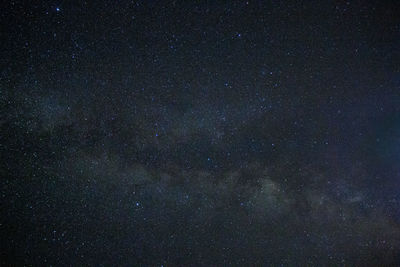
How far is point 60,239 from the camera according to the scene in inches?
116

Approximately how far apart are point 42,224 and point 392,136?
5.54m

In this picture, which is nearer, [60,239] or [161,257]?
[60,239]

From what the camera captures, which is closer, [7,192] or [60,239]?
[7,192]

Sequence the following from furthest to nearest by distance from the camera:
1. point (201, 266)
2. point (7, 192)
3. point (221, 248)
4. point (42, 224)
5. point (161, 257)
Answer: point (201, 266), point (161, 257), point (221, 248), point (42, 224), point (7, 192)

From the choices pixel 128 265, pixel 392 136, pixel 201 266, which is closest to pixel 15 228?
pixel 128 265

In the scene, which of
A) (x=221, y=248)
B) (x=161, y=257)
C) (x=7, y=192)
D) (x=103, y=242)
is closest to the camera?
(x=7, y=192)

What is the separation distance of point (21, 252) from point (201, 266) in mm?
3443

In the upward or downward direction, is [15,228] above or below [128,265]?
above

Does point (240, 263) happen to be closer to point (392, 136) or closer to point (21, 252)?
point (392, 136)

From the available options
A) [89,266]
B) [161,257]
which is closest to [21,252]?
[89,266]

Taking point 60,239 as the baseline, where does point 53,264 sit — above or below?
below

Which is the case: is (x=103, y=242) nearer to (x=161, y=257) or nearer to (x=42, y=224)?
(x=42, y=224)

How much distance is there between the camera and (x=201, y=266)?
414 centimetres

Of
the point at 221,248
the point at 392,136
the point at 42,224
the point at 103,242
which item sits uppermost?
the point at 392,136
